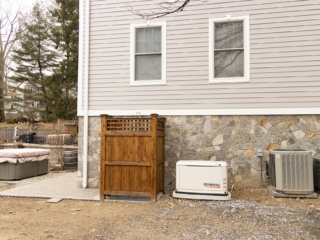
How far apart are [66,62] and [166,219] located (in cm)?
1837

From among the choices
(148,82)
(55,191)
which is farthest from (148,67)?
(55,191)

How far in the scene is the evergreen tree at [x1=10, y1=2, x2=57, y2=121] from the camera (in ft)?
70.5

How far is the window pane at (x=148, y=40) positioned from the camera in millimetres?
6551

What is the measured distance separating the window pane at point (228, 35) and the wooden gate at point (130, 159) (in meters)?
2.32

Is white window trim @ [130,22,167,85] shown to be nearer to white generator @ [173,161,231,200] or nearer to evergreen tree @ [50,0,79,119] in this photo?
white generator @ [173,161,231,200]

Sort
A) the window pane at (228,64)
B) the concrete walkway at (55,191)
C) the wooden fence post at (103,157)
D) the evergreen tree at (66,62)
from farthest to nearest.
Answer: the evergreen tree at (66,62)
the window pane at (228,64)
the concrete walkway at (55,191)
the wooden fence post at (103,157)

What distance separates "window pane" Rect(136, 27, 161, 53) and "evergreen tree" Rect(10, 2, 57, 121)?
1620 cm

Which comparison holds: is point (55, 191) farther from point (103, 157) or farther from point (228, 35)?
point (228, 35)

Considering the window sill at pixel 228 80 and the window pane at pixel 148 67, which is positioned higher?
the window pane at pixel 148 67

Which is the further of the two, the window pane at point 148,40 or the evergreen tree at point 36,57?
the evergreen tree at point 36,57

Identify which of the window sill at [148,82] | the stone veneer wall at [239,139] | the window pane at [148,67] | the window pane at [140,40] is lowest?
the stone veneer wall at [239,139]

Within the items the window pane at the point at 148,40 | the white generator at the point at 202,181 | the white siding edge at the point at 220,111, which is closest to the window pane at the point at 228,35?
the window pane at the point at 148,40

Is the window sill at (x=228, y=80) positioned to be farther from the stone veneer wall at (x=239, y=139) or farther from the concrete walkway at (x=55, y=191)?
the concrete walkway at (x=55, y=191)

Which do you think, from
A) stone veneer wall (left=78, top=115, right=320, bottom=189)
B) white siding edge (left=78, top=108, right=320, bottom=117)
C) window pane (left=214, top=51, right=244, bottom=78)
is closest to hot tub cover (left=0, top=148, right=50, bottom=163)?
white siding edge (left=78, top=108, right=320, bottom=117)
